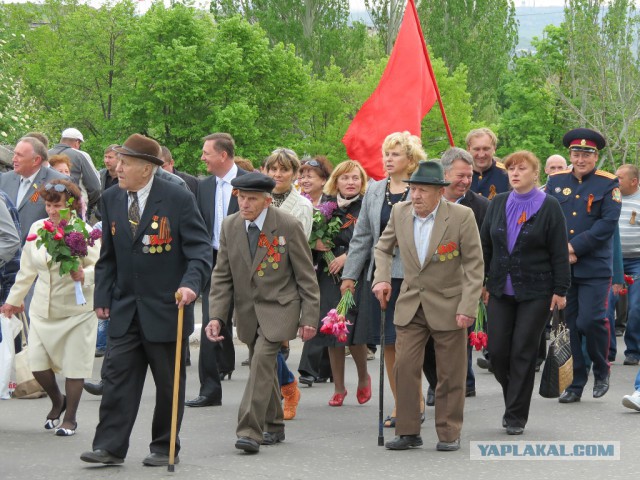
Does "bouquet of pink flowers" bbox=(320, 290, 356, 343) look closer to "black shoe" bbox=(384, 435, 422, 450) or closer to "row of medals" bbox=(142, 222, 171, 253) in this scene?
"black shoe" bbox=(384, 435, 422, 450)

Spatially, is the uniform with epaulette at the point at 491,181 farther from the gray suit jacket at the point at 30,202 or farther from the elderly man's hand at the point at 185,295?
the elderly man's hand at the point at 185,295

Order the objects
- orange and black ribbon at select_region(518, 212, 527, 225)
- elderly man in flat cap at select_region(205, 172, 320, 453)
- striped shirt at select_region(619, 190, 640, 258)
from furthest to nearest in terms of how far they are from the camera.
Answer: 1. striped shirt at select_region(619, 190, 640, 258)
2. orange and black ribbon at select_region(518, 212, 527, 225)
3. elderly man in flat cap at select_region(205, 172, 320, 453)

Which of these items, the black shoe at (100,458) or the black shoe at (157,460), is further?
the black shoe at (157,460)

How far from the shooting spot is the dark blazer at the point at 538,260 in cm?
903

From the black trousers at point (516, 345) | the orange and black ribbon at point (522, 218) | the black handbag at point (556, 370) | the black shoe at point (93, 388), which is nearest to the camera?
the black trousers at point (516, 345)

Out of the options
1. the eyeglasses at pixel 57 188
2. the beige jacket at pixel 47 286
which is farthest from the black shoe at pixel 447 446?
the eyeglasses at pixel 57 188

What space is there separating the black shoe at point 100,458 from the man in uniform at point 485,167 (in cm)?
485

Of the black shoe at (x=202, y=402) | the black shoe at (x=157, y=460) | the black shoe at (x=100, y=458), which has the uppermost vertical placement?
the black shoe at (x=100, y=458)

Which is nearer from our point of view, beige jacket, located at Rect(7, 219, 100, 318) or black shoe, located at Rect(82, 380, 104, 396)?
beige jacket, located at Rect(7, 219, 100, 318)

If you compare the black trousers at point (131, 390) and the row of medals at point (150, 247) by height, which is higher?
Result: the row of medals at point (150, 247)

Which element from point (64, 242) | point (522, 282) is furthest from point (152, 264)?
point (522, 282)

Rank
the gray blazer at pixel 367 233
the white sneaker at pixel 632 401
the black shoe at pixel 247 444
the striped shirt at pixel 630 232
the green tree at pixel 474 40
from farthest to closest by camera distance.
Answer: the green tree at pixel 474 40 < the striped shirt at pixel 630 232 < the white sneaker at pixel 632 401 < the gray blazer at pixel 367 233 < the black shoe at pixel 247 444

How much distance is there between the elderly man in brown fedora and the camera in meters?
8.34

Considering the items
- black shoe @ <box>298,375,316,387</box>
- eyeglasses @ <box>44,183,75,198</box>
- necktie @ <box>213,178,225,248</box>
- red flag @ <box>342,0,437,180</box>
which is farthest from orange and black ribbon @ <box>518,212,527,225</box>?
red flag @ <box>342,0,437,180</box>
